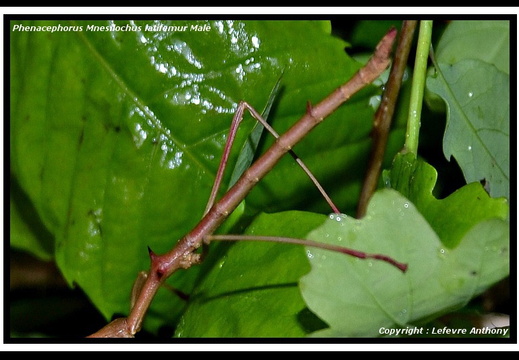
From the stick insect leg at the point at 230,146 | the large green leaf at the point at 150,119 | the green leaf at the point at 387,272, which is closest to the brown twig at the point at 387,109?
the large green leaf at the point at 150,119

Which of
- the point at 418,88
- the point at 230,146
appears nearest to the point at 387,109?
the point at 418,88

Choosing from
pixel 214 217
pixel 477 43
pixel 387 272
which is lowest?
pixel 387 272

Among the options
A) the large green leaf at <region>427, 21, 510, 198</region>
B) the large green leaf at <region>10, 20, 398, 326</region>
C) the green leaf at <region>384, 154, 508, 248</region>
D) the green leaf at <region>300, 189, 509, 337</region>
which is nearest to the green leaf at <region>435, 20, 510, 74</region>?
the large green leaf at <region>427, 21, 510, 198</region>

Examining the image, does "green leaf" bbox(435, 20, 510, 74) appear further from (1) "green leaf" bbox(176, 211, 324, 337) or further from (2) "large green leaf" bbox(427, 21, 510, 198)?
(1) "green leaf" bbox(176, 211, 324, 337)

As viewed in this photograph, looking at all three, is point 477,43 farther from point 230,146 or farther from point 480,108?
point 230,146

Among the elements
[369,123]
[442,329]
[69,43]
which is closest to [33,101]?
[69,43]

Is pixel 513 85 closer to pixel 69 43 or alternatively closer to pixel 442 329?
pixel 442 329
